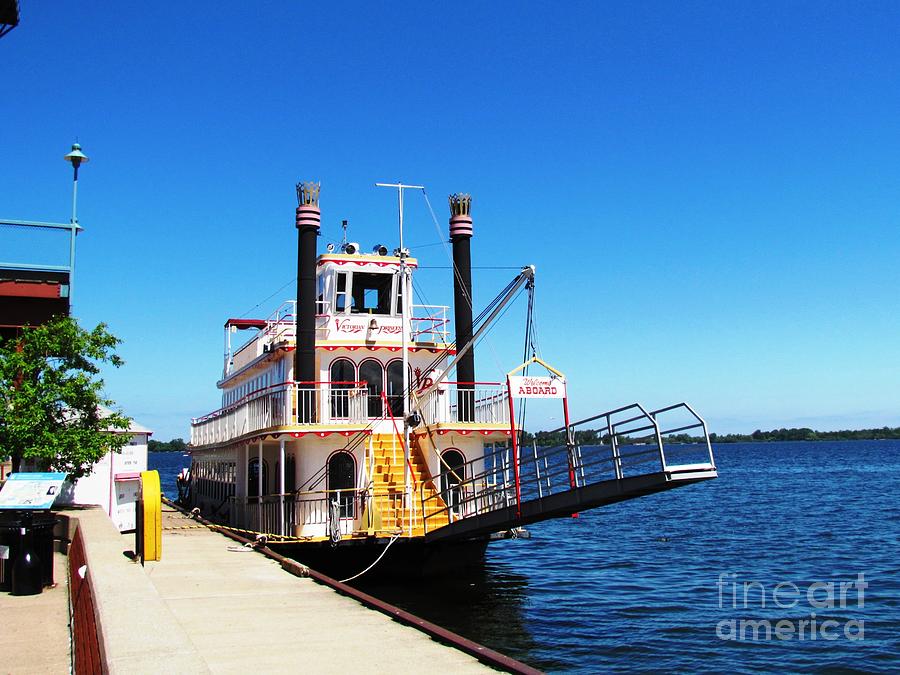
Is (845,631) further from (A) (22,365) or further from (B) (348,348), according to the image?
(A) (22,365)

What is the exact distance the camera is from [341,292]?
2383cm

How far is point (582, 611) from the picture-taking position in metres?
19.7

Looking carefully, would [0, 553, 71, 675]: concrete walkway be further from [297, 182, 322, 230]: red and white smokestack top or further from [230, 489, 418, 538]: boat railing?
[297, 182, 322, 230]: red and white smokestack top

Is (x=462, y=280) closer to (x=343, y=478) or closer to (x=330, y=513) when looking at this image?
(x=343, y=478)

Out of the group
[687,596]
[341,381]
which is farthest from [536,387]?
[687,596]

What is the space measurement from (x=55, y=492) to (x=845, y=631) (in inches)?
608

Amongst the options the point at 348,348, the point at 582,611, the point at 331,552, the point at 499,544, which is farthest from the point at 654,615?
the point at 499,544

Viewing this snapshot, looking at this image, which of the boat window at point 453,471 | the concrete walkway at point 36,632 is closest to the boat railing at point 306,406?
the boat window at point 453,471

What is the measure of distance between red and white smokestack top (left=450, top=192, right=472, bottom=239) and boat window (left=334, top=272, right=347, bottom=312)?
3393mm

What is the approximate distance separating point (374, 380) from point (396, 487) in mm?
3703

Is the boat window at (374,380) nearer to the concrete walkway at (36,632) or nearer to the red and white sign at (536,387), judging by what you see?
the red and white sign at (536,387)

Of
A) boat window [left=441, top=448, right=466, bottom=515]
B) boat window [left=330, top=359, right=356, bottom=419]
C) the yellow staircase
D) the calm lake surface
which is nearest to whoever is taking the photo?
the calm lake surface

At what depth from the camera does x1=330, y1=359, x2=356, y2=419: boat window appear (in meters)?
22.2

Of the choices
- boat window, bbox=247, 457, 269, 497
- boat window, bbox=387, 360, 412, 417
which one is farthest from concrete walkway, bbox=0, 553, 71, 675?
boat window, bbox=387, 360, 412, 417
